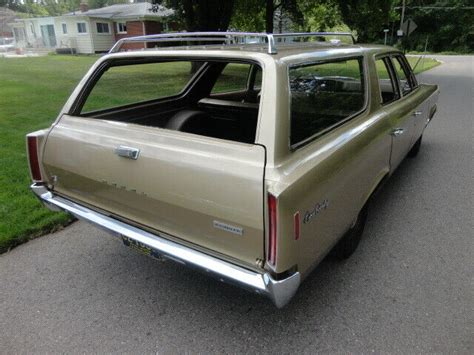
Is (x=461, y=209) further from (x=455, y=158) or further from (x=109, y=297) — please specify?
(x=109, y=297)

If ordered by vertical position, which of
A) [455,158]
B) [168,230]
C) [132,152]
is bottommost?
[455,158]

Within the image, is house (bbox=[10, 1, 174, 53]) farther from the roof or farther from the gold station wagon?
the gold station wagon

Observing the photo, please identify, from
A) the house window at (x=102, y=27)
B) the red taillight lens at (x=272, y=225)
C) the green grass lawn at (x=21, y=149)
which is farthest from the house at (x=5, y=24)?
the red taillight lens at (x=272, y=225)

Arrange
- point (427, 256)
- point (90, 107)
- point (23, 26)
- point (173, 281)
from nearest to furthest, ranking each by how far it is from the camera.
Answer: point (173, 281) < point (427, 256) < point (90, 107) < point (23, 26)

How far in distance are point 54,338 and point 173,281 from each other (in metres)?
0.90

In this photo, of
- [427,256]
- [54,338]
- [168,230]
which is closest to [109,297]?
[54,338]

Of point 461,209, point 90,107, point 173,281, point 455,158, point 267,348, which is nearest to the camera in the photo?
point 267,348

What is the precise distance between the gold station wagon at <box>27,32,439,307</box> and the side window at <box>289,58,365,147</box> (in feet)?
0.04

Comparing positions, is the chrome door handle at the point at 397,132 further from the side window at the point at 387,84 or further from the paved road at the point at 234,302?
the paved road at the point at 234,302

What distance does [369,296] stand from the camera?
112 inches

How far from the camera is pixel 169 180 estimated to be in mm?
2271

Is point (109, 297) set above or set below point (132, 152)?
below

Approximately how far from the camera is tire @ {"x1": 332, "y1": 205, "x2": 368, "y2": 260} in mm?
3191

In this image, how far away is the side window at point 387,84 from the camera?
381 centimetres
